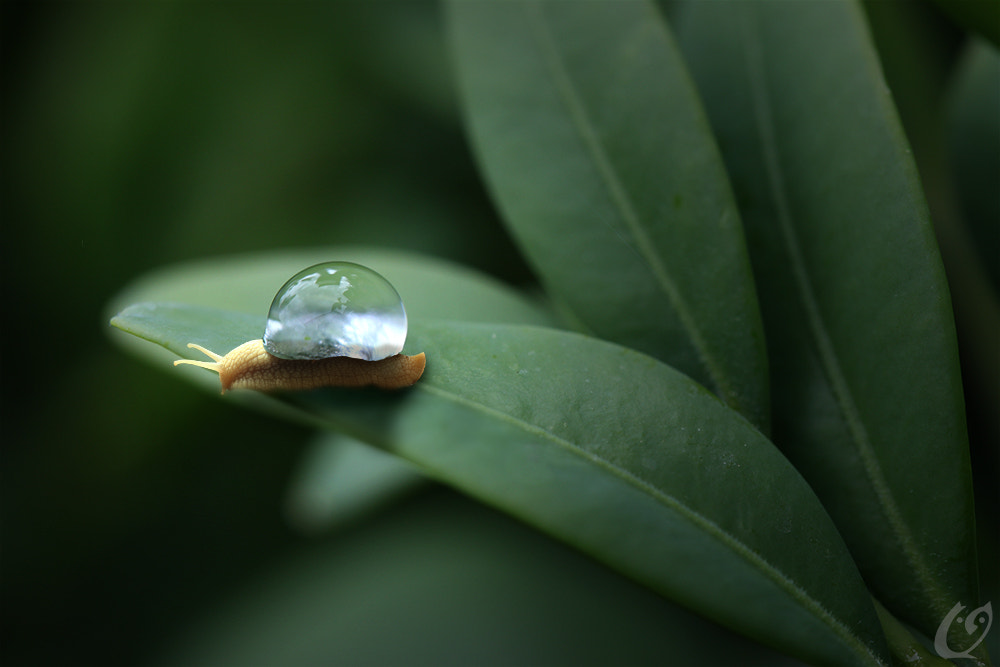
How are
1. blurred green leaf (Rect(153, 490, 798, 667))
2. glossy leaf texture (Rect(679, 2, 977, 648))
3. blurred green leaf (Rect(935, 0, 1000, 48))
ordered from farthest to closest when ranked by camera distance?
1. blurred green leaf (Rect(153, 490, 798, 667))
2. blurred green leaf (Rect(935, 0, 1000, 48))
3. glossy leaf texture (Rect(679, 2, 977, 648))

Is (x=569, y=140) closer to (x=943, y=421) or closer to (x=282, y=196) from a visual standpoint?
(x=943, y=421)

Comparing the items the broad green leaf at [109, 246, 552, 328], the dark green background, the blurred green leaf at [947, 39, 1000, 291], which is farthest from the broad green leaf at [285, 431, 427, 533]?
the blurred green leaf at [947, 39, 1000, 291]

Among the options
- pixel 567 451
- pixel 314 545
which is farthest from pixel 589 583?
pixel 567 451

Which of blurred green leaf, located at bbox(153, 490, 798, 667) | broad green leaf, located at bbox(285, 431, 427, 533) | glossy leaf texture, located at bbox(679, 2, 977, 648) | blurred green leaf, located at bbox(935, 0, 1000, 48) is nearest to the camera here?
glossy leaf texture, located at bbox(679, 2, 977, 648)

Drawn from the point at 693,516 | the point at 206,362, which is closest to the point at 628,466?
the point at 693,516

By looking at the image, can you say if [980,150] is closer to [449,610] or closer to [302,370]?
[302,370]

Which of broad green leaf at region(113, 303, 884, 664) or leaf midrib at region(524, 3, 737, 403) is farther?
leaf midrib at region(524, 3, 737, 403)

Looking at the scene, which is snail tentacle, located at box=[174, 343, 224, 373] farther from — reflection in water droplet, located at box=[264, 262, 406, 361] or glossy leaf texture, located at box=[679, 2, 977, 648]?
glossy leaf texture, located at box=[679, 2, 977, 648]

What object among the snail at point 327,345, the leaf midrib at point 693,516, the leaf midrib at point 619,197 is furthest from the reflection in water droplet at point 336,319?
the leaf midrib at point 619,197
